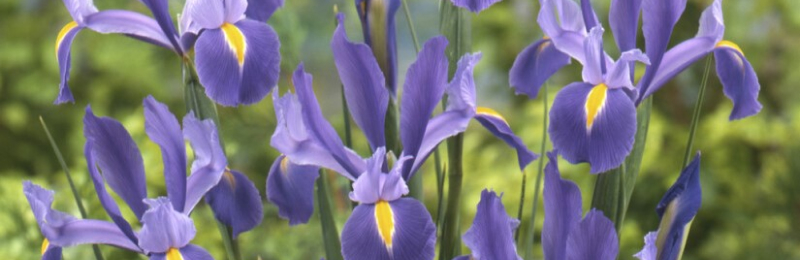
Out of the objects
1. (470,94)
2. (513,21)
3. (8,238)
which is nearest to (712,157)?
(513,21)

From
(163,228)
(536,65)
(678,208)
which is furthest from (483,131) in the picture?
(163,228)

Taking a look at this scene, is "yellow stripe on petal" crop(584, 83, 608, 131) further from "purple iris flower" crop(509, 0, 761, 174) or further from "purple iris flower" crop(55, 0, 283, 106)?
"purple iris flower" crop(55, 0, 283, 106)

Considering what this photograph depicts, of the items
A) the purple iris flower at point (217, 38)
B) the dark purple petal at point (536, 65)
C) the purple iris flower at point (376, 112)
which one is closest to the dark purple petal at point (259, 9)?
the purple iris flower at point (217, 38)

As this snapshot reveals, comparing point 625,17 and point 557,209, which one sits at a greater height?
point 625,17

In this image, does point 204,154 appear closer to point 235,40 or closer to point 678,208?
point 235,40

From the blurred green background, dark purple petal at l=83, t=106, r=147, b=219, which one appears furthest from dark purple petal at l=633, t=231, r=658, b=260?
the blurred green background
